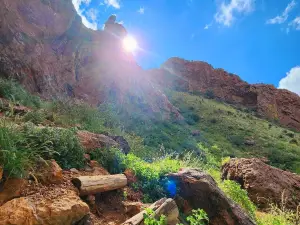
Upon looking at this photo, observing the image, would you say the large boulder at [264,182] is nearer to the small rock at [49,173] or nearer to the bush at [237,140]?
the small rock at [49,173]

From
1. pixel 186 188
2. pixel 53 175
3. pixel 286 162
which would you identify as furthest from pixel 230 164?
pixel 286 162

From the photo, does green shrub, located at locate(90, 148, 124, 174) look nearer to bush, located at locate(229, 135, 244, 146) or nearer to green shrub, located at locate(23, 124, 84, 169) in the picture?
green shrub, located at locate(23, 124, 84, 169)

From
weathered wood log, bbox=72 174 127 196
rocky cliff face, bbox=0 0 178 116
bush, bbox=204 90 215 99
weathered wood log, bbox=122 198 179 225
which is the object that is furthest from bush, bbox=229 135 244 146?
weathered wood log, bbox=122 198 179 225

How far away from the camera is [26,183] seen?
13.2 ft

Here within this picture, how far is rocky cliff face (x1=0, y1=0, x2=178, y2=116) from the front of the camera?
14.3m

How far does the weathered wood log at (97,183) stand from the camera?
482 cm

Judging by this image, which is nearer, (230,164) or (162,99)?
(230,164)

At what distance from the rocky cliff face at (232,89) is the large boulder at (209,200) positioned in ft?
145

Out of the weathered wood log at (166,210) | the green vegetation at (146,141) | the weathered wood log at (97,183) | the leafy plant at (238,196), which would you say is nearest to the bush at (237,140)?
the green vegetation at (146,141)

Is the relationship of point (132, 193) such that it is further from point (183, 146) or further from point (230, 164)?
point (183, 146)

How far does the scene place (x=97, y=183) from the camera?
16.8ft

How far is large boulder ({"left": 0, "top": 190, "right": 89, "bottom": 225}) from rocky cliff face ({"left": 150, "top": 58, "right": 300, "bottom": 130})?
47.0 meters

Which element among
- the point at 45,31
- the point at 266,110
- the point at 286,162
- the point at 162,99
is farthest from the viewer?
the point at 266,110

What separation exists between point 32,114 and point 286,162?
22.6 metres
